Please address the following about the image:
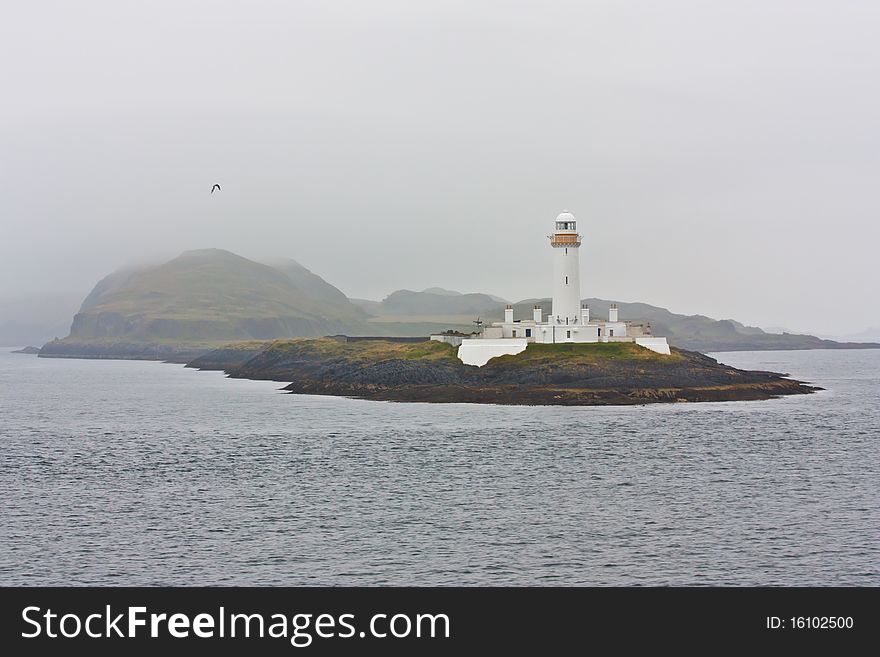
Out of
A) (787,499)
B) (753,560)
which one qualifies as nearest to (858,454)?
(787,499)

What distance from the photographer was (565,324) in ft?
316

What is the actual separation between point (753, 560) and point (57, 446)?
44.3m

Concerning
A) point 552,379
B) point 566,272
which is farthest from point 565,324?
point 552,379

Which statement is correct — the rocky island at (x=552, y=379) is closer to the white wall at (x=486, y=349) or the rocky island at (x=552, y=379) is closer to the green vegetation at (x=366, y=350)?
the green vegetation at (x=366, y=350)

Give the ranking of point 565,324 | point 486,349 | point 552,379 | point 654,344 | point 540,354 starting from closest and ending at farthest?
point 552,379 < point 540,354 < point 486,349 < point 654,344 < point 565,324

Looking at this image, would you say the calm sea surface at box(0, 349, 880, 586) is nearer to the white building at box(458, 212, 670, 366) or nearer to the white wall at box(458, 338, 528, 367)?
the white wall at box(458, 338, 528, 367)

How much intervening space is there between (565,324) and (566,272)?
16.2 feet

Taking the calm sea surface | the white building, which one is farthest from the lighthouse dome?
the calm sea surface

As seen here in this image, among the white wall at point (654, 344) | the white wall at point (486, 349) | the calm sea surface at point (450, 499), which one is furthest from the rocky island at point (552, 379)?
the calm sea surface at point (450, 499)

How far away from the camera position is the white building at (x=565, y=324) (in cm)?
9538

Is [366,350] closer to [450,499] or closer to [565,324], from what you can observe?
[565,324]
